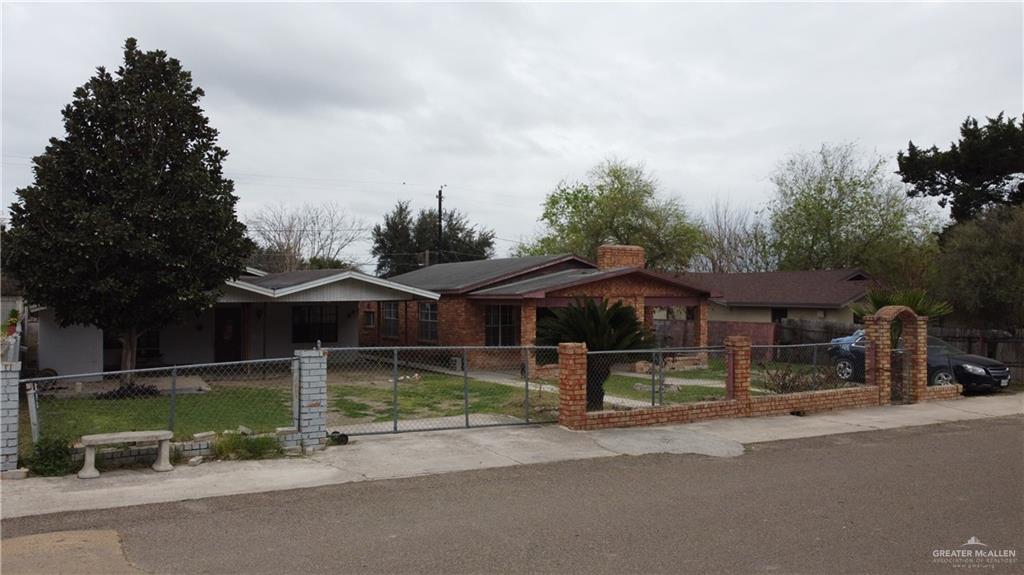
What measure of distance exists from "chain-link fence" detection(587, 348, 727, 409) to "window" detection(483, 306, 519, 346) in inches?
149

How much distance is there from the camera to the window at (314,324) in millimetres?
24938

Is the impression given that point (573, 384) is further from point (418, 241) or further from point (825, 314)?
point (418, 241)

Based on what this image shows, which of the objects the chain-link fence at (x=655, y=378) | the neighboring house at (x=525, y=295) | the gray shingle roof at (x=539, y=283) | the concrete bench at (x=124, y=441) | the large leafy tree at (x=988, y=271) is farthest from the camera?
the neighboring house at (x=525, y=295)

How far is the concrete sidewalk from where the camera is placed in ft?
25.9

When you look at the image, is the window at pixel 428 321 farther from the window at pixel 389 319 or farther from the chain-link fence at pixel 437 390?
the window at pixel 389 319

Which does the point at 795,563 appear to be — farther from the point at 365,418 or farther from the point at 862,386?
the point at 862,386

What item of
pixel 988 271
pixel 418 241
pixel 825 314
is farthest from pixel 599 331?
pixel 418 241

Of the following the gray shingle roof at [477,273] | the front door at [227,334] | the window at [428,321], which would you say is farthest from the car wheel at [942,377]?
the front door at [227,334]

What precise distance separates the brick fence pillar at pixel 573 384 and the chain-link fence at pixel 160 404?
4.06 metres

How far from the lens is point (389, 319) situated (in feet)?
102

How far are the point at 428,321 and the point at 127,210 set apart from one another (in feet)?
45.7

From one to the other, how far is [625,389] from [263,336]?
1221 cm

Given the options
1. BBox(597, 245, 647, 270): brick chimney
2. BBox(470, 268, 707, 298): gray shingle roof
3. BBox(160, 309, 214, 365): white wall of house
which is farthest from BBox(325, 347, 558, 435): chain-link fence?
BBox(597, 245, 647, 270): brick chimney

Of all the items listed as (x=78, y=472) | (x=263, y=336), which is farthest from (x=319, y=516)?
(x=263, y=336)
